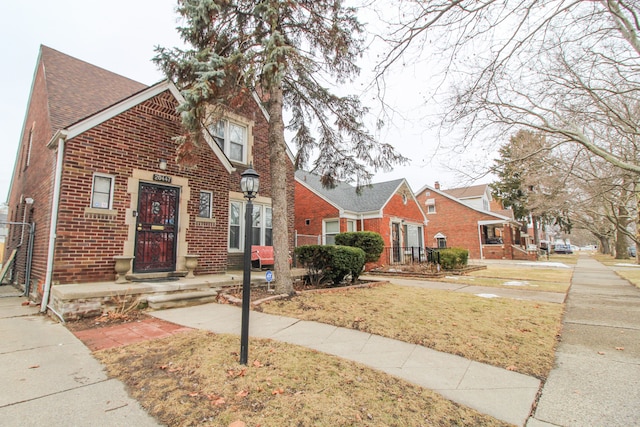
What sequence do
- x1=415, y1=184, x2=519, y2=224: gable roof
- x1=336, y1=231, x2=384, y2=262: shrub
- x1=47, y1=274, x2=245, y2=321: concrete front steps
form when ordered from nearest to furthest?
x1=47, y1=274, x2=245, y2=321: concrete front steps → x1=336, y1=231, x2=384, y2=262: shrub → x1=415, y1=184, x2=519, y2=224: gable roof

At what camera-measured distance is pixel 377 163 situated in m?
9.09

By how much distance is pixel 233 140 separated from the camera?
1080 centimetres

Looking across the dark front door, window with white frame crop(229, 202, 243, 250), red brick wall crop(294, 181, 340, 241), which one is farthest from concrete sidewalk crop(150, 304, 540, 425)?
red brick wall crop(294, 181, 340, 241)

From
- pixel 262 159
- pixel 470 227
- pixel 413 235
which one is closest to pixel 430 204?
pixel 470 227

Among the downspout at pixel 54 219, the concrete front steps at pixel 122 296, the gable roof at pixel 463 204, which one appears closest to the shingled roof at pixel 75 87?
the downspout at pixel 54 219

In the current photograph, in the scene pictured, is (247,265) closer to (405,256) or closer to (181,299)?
(181,299)

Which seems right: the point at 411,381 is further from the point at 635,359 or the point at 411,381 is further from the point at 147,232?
the point at 147,232

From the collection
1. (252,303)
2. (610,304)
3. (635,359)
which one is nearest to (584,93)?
(610,304)

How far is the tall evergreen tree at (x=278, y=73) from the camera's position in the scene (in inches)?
253

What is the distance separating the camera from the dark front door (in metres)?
7.30

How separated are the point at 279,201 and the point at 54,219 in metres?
4.58

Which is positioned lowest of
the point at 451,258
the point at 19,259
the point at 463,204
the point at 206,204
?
the point at 451,258

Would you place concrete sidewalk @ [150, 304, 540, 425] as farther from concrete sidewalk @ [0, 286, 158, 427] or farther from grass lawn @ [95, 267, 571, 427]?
concrete sidewalk @ [0, 286, 158, 427]

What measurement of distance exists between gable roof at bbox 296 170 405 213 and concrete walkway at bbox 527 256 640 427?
11.6 m
